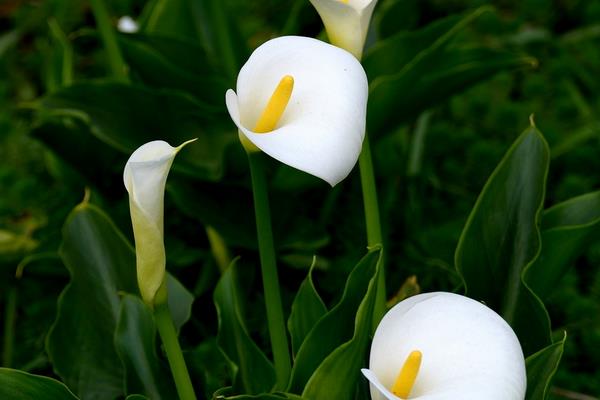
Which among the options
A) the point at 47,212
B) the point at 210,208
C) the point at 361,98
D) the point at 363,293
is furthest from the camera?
the point at 47,212

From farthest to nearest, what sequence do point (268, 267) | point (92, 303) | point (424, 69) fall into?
point (424, 69)
point (92, 303)
point (268, 267)

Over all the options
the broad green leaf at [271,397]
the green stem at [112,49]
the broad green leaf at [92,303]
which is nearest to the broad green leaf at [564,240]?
the broad green leaf at [271,397]

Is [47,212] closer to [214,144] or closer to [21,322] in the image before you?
[21,322]

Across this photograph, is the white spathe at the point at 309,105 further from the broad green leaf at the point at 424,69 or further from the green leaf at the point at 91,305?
the broad green leaf at the point at 424,69

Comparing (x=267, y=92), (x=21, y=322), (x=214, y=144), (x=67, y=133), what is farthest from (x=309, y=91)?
(x=21, y=322)

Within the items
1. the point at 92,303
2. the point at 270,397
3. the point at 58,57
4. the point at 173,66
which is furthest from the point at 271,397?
the point at 58,57

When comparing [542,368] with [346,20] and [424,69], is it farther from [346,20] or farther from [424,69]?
[424,69]

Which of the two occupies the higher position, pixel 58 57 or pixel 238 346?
pixel 58 57
